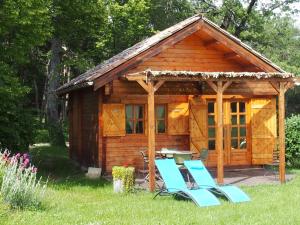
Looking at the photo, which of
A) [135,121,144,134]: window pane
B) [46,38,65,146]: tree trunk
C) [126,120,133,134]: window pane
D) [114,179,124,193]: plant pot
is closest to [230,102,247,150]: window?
[135,121,144,134]: window pane

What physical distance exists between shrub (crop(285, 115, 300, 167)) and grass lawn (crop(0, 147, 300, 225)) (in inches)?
159

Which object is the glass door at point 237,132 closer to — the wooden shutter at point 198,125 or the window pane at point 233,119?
the window pane at point 233,119

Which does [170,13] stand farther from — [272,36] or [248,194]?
[248,194]

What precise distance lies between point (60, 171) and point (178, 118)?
420 centimetres

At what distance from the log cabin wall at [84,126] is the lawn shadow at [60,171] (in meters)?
0.49

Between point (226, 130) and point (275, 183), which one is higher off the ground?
point (226, 130)

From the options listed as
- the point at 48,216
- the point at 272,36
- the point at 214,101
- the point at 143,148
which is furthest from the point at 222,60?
the point at 272,36

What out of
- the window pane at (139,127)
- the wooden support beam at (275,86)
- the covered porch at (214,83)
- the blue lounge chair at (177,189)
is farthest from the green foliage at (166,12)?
the blue lounge chair at (177,189)

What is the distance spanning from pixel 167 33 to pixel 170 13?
17727mm

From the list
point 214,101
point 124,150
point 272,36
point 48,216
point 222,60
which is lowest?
point 48,216

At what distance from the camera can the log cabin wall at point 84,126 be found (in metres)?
14.7

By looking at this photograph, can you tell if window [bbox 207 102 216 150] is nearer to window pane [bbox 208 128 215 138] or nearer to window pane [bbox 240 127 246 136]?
window pane [bbox 208 128 215 138]

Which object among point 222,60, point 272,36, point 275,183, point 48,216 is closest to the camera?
point 48,216

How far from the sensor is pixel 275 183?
12008 mm
